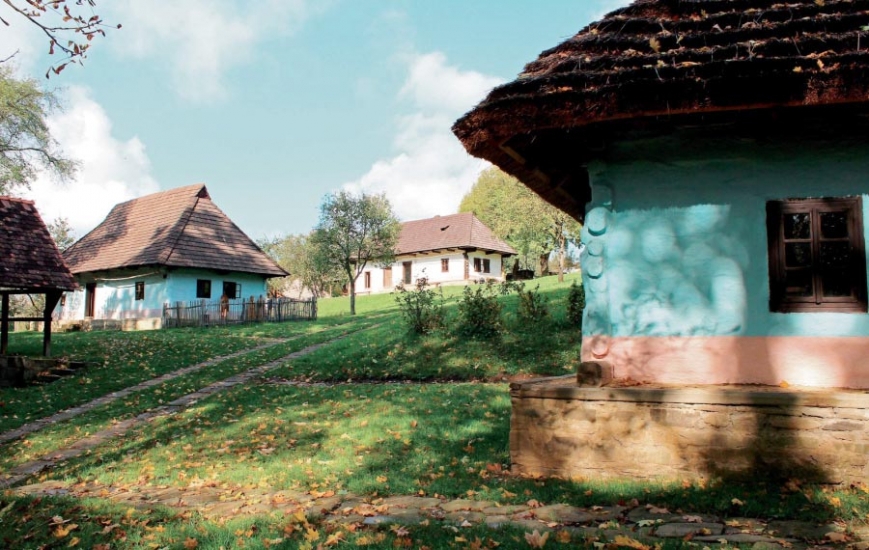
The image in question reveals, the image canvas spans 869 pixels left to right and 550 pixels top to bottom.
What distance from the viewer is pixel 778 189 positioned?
557cm

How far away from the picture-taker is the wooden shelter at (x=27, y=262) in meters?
14.1

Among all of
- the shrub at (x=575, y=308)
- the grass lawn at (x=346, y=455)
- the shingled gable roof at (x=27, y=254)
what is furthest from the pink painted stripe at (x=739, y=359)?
the shingled gable roof at (x=27, y=254)

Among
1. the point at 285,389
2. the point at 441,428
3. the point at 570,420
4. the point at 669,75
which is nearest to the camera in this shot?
the point at 669,75

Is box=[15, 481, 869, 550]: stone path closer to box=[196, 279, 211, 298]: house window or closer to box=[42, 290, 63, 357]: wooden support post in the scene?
box=[42, 290, 63, 357]: wooden support post

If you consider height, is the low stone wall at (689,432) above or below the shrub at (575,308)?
below

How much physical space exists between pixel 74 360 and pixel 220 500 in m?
12.2

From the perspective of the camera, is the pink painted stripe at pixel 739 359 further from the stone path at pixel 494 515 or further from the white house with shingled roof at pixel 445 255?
the white house with shingled roof at pixel 445 255

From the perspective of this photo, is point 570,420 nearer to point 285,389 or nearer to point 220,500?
point 220,500

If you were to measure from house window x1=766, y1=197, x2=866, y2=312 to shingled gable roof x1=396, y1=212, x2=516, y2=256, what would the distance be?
38106 millimetres

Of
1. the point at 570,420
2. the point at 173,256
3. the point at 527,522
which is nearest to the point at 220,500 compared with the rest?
the point at 527,522

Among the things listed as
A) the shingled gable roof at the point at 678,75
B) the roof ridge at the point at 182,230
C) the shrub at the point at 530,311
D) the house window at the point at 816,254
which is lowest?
the shrub at the point at 530,311

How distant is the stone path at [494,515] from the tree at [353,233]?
25805 mm

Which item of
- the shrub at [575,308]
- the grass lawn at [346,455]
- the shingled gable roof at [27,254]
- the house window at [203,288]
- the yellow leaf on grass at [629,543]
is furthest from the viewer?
the house window at [203,288]

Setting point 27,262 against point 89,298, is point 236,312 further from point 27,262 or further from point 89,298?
point 27,262
